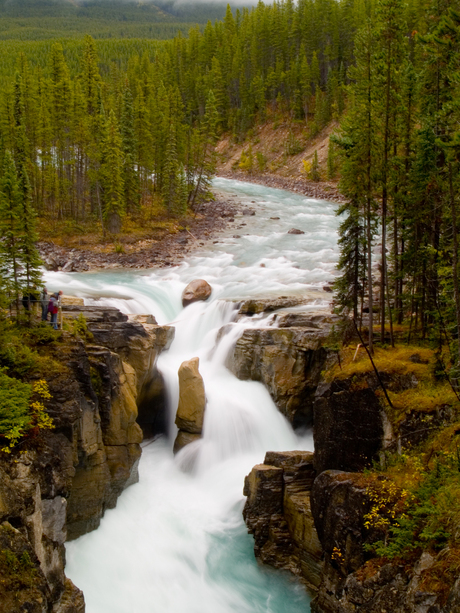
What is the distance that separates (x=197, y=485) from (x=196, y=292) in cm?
1380

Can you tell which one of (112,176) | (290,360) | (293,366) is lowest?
(293,366)

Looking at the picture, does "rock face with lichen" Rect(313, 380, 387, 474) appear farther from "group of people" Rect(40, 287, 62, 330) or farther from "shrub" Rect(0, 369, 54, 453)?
"group of people" Rect(40, 287, 62, 330)

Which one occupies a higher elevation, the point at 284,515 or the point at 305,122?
the point at 305,122

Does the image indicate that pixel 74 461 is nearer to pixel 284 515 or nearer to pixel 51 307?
pixel 51 307

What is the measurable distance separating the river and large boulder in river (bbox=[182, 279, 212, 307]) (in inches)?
22.8

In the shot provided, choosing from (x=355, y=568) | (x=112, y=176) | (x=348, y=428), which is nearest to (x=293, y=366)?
(x=348, y=428)

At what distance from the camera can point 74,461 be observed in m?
16.5

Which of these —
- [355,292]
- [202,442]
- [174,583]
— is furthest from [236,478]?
[355,292]

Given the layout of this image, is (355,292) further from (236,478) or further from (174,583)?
(174,583)

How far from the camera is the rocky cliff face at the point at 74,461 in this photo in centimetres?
1231

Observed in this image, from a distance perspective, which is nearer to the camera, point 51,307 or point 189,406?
point 51,307

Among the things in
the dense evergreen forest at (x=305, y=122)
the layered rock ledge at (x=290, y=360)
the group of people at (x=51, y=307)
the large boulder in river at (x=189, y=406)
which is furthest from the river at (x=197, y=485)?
the group of people at (x=51, y=307)

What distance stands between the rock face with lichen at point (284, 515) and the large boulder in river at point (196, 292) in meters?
14.5

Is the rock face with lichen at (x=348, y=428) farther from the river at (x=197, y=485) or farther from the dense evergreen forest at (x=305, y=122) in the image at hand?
the river at (x=197, y=485)
